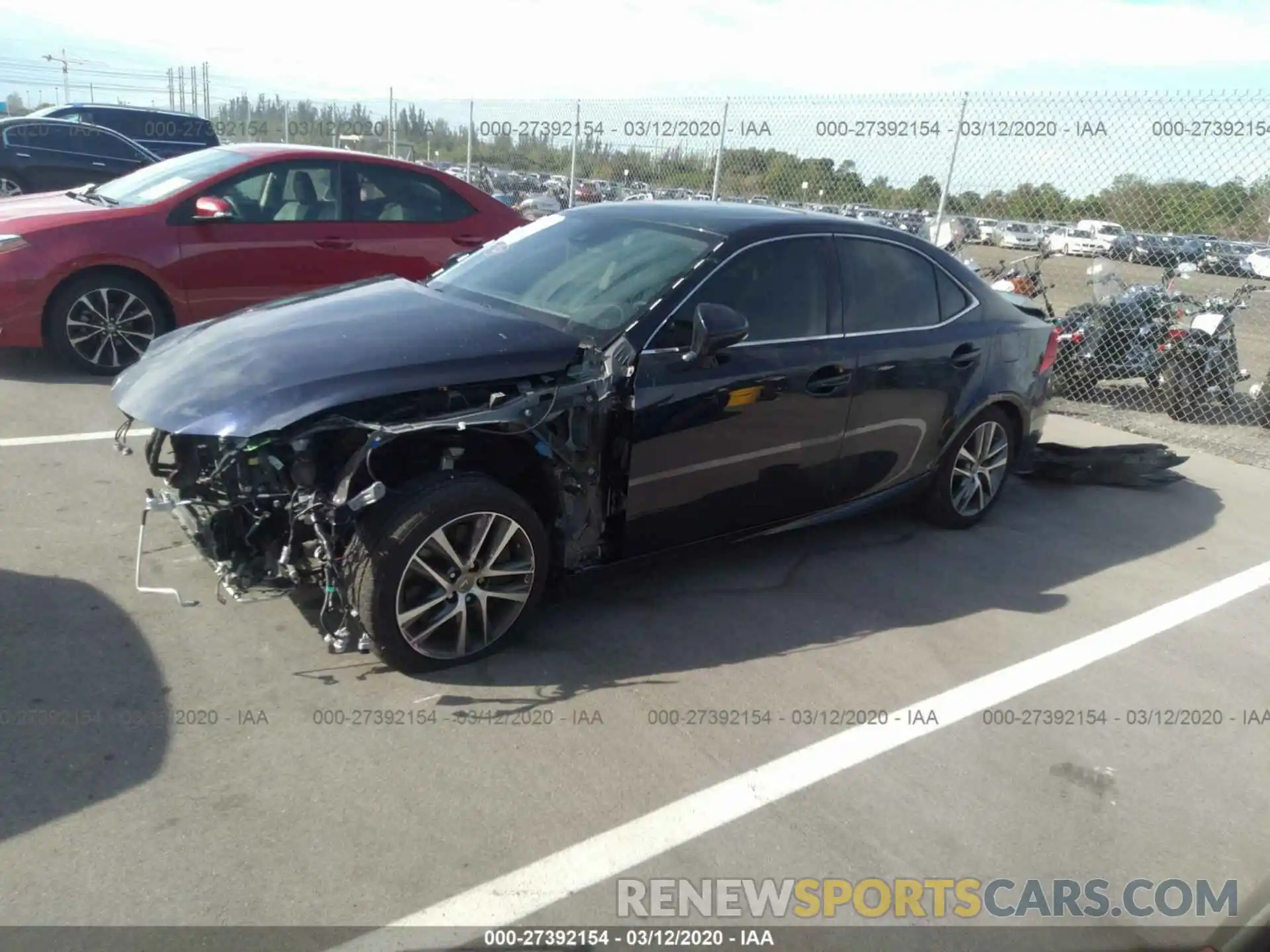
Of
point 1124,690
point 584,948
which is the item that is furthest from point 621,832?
point 1124,690

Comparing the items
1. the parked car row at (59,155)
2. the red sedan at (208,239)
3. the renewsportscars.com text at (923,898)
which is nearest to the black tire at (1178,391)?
the red sedan at (208,239)

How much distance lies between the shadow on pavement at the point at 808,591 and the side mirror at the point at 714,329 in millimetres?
1003

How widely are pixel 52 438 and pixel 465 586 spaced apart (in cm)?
345

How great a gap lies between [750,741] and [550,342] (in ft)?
5.44

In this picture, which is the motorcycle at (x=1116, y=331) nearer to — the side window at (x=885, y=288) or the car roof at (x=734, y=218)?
the side window at (x=885, y=288)

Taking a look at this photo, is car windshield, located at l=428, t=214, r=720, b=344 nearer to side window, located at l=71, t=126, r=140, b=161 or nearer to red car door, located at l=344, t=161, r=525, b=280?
red car door, located at l=344, t=161, r=525, b=280

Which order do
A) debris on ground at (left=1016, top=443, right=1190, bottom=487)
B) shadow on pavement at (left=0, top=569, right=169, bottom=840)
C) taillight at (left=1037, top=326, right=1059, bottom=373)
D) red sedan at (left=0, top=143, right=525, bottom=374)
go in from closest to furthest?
1. shadow on pavement at (left=0, top=569, right=169, bottom=840)
2. taillight at (left=1037, top=326, right=1059, bottom=373)
3. red sedan at (left=0, top=143, right=525, bottom=374)
4. debris on ground at (left=1016, top=443, right=1190, bottom=487)

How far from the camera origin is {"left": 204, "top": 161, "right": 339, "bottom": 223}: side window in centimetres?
722

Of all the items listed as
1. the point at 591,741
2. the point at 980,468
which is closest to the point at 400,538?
the point at 591,741

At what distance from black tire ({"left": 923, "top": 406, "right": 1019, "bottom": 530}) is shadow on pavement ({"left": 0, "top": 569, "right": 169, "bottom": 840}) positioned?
394cm

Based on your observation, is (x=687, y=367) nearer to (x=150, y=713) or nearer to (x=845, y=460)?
(x=845, y=460)

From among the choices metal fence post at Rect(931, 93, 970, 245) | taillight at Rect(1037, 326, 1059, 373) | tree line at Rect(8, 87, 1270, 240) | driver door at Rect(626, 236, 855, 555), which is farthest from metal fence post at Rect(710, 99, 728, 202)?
driver door at Rect(626, 236, 855, 555)

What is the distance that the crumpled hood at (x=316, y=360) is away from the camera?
3328 mm

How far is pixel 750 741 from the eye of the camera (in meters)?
3.51
